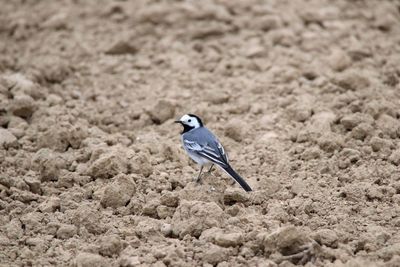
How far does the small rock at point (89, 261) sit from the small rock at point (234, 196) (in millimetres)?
1501

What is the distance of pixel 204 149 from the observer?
6.58 meters

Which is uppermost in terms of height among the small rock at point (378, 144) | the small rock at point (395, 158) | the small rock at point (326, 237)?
the small rock at point (326, 237)

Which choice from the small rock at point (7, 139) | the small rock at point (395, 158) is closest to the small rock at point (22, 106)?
the small rock at point (7, 139)

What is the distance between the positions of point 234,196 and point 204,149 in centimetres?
68

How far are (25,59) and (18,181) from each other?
3.33 m


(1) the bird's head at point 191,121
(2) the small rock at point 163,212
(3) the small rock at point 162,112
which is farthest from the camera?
(3) the small rock at point 162,112

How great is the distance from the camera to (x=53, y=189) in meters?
6.47

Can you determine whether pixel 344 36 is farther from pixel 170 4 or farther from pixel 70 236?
pixel 70 236

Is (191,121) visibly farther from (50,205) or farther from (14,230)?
(14,230)

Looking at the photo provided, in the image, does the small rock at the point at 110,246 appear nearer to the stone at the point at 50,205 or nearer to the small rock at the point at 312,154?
the stone at the point at 50,205

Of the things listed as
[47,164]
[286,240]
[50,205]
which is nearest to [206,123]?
[47,164]

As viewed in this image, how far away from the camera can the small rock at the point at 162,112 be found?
7996 millimetres

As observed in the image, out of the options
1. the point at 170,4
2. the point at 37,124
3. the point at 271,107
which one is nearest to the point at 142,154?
the point at 37,124

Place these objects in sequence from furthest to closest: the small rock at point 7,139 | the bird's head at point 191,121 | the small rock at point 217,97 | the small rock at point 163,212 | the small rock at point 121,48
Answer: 1. the small rock at point 121,48
2. the small rock at point 217,97
3. the bird's head at point 191,121
4. the small rock at point 7,139
5. the small rock at point 163,212
